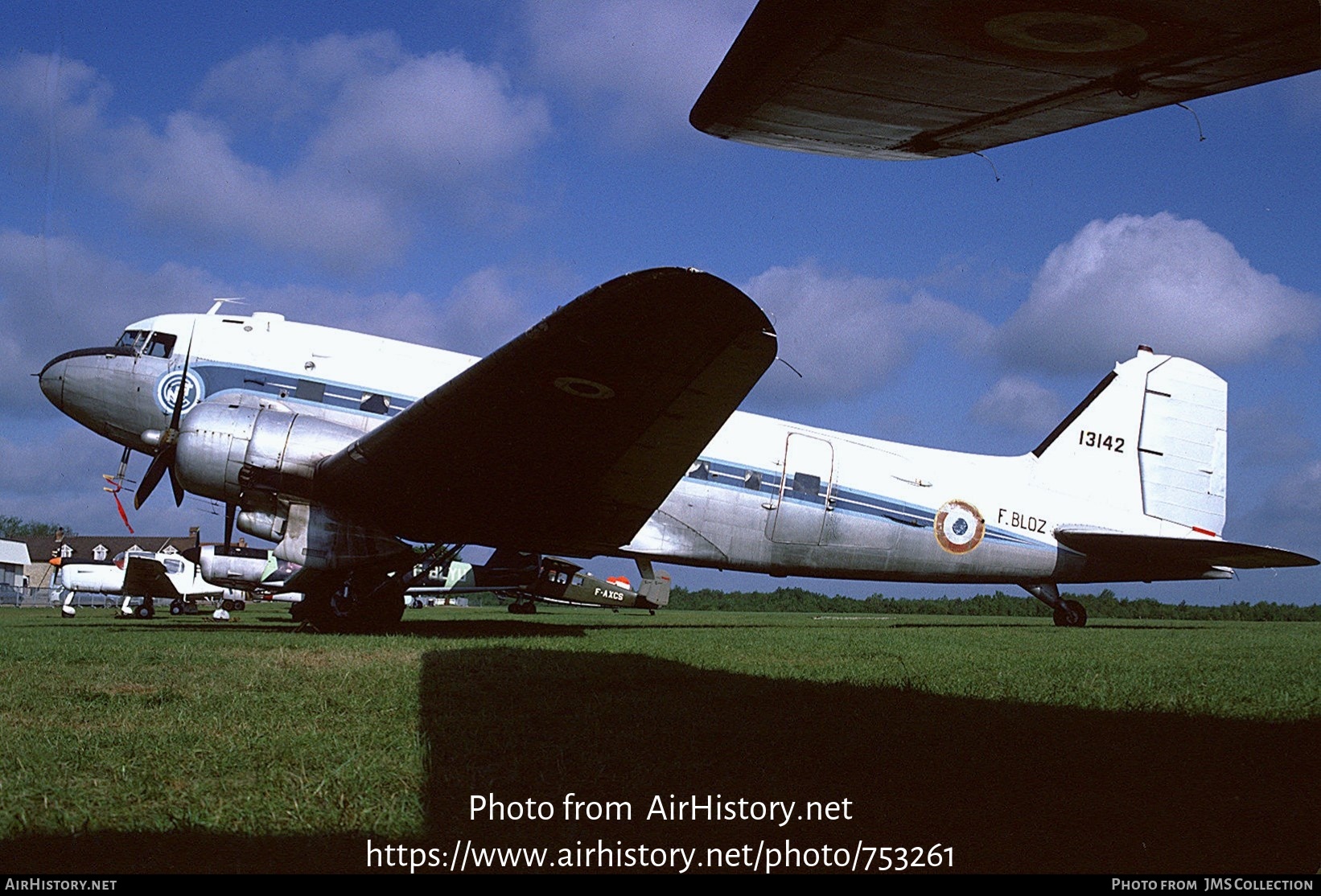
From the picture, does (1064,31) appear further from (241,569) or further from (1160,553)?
(241,569)

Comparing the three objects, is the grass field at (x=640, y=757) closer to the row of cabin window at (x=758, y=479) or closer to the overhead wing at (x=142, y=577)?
the row of cabin window at (x=758, y=479)

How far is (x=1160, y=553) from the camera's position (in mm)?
17188

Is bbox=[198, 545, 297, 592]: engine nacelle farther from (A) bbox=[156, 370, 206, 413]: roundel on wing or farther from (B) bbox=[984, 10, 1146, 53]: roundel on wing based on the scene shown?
(B) bbox=[984, 10, 1146, 53]: roundel on wing

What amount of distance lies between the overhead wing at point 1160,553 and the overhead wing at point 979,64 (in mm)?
13755

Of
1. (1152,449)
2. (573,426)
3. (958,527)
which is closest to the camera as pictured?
(573,426)

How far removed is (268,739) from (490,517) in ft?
27.0

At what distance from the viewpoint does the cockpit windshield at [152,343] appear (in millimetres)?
13977

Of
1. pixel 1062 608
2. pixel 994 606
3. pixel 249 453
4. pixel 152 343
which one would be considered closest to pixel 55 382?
pixel 152 343

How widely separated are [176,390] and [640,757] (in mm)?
12005

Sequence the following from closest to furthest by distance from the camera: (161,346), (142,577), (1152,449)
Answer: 1. (161,346)
2. (1152,449)
3. (142,577)

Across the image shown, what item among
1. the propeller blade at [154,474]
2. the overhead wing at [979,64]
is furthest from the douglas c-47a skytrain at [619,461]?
the overhead wing at [979,64]

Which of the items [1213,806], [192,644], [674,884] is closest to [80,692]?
[192,644]

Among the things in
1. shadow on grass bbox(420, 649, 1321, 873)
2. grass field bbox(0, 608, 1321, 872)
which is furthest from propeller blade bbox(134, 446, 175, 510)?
shadow on grass bbox(420, 649, 1321, 873)

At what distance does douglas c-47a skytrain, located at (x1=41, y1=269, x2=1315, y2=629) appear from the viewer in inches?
348
